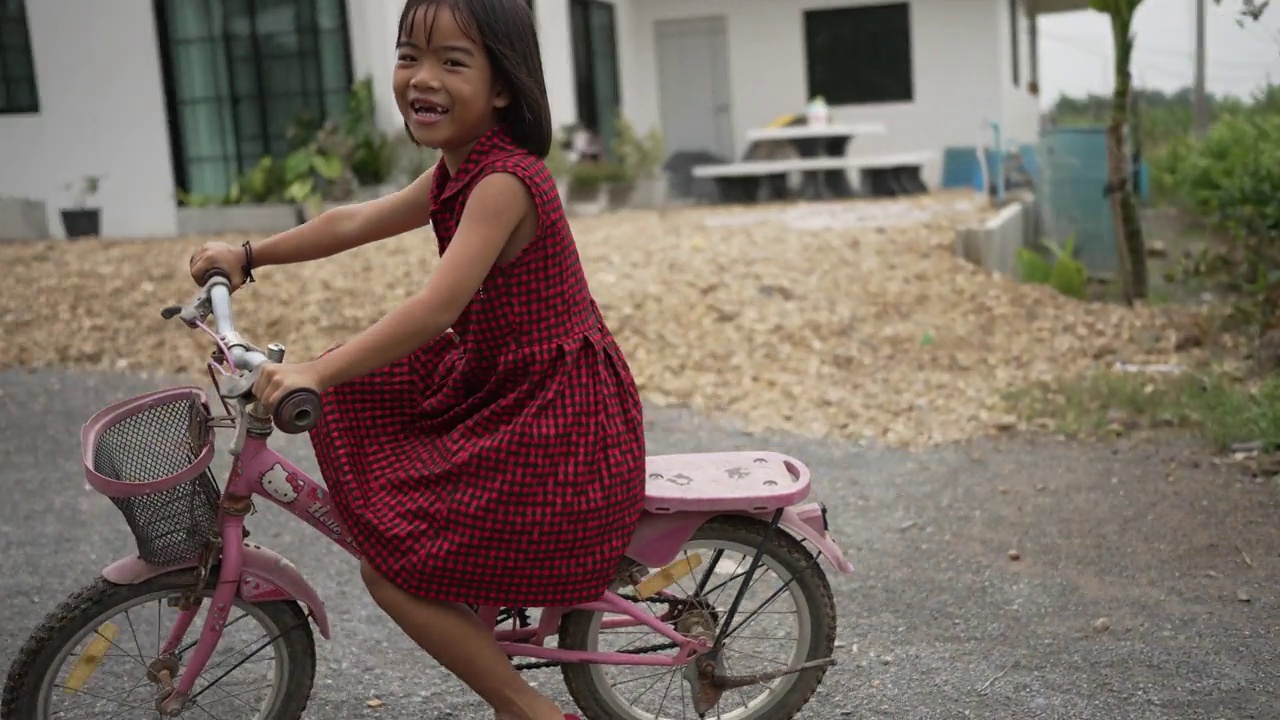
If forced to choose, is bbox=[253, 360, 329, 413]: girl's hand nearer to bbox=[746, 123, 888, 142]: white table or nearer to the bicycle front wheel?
the bicycle front wheel

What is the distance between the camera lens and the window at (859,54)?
16703mm

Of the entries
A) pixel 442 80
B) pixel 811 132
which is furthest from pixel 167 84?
pixel 442 80

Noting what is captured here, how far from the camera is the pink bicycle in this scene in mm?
2502

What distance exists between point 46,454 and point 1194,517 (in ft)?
14.9

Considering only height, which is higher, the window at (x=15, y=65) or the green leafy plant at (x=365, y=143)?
the window at (x=15, y=65)

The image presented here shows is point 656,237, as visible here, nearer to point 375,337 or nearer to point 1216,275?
point 1216,275

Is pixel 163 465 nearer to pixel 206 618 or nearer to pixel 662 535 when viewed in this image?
pixel 206 618

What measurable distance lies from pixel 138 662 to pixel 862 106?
49.1 ft

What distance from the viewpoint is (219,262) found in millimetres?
2684

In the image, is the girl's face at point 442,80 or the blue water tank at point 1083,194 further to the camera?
the blue water tank at point 1083,194

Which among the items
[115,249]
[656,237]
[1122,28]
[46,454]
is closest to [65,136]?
[115,249]

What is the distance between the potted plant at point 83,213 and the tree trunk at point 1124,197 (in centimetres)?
834

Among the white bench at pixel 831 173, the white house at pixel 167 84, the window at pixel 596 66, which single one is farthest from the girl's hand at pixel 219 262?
the window at pixel 596 66

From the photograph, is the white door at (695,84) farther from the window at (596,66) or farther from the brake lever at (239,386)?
the brake lever at (239,386)
